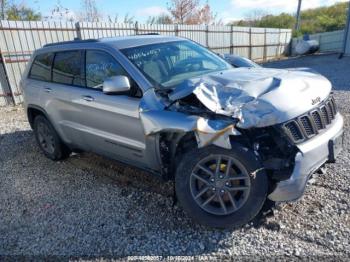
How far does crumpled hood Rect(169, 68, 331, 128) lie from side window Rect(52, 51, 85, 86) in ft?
5.46

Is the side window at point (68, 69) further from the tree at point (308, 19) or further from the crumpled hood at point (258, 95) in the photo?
the tree at point (308, 19)

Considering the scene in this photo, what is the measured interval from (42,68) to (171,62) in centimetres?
226

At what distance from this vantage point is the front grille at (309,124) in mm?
2621

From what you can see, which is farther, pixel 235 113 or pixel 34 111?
pixel 34 111

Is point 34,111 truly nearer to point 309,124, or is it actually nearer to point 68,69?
point 68,69

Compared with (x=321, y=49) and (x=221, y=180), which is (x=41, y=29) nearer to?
(x=221, y=180)

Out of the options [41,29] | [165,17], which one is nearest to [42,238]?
[41,29]

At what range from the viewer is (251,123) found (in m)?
Answer: 2.56

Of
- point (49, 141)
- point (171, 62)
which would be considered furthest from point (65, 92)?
point (171, 62)

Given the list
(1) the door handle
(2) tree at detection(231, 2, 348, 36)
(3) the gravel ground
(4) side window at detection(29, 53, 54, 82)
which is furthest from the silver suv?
(2) tree at detection(231, 2, 348, 36)

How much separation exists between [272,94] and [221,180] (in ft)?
2.93

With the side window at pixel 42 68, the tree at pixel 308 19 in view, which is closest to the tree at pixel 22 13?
the side window at pixel 42 68

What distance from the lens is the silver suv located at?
2.62m

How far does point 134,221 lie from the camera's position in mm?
3164
